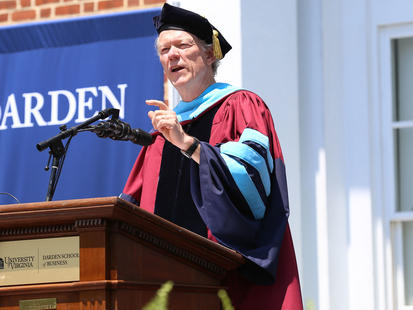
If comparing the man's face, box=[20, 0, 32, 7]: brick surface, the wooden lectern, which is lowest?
the wooden lectern

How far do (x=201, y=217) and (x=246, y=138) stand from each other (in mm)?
328

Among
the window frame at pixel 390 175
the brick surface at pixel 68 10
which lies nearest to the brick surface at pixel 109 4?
the brick surface at pixel 68 10

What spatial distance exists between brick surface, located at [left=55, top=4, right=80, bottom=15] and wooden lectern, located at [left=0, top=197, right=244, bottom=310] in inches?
138

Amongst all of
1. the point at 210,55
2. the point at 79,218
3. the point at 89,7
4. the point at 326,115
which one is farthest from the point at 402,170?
the point at 79,218

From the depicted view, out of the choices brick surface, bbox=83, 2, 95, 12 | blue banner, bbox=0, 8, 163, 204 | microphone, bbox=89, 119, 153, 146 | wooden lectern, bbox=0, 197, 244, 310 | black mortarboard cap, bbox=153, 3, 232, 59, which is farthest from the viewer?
brick surface, bbox=83, 2, 95, 12

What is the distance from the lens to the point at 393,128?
5.01 m

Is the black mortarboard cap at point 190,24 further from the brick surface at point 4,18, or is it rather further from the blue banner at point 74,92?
the brick surface at point 4,18

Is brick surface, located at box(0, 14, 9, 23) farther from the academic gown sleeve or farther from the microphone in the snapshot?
the microphone

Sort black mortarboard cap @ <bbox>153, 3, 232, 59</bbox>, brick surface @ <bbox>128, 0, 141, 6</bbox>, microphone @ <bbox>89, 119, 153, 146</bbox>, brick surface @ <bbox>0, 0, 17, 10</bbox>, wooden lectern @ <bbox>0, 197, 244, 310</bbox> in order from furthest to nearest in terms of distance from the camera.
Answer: brick surface @ <bbox>0, 0, 17, 10</bbox> → brick surface @ <bbox>128, 0, 141, 6</bbox> → black mortarboard cap @ <bbox>153, 3, 232, 59</bbox> → microphone @ <bbox>89, 119, 153, 146</bbox> → wooden lectern @ <bbox>0, 197, 244, 310</bbox>

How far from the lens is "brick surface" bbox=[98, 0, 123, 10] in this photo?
A: 5.74m

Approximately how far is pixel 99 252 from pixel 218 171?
2.50ft

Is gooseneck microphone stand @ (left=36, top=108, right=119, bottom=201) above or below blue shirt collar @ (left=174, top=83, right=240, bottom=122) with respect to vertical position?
below

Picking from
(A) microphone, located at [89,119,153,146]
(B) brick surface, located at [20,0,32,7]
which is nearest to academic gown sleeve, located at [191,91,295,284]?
(A) microphone, located at [89,119,153,146]

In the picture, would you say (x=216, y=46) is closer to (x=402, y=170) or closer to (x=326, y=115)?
(x=326, y=115)
